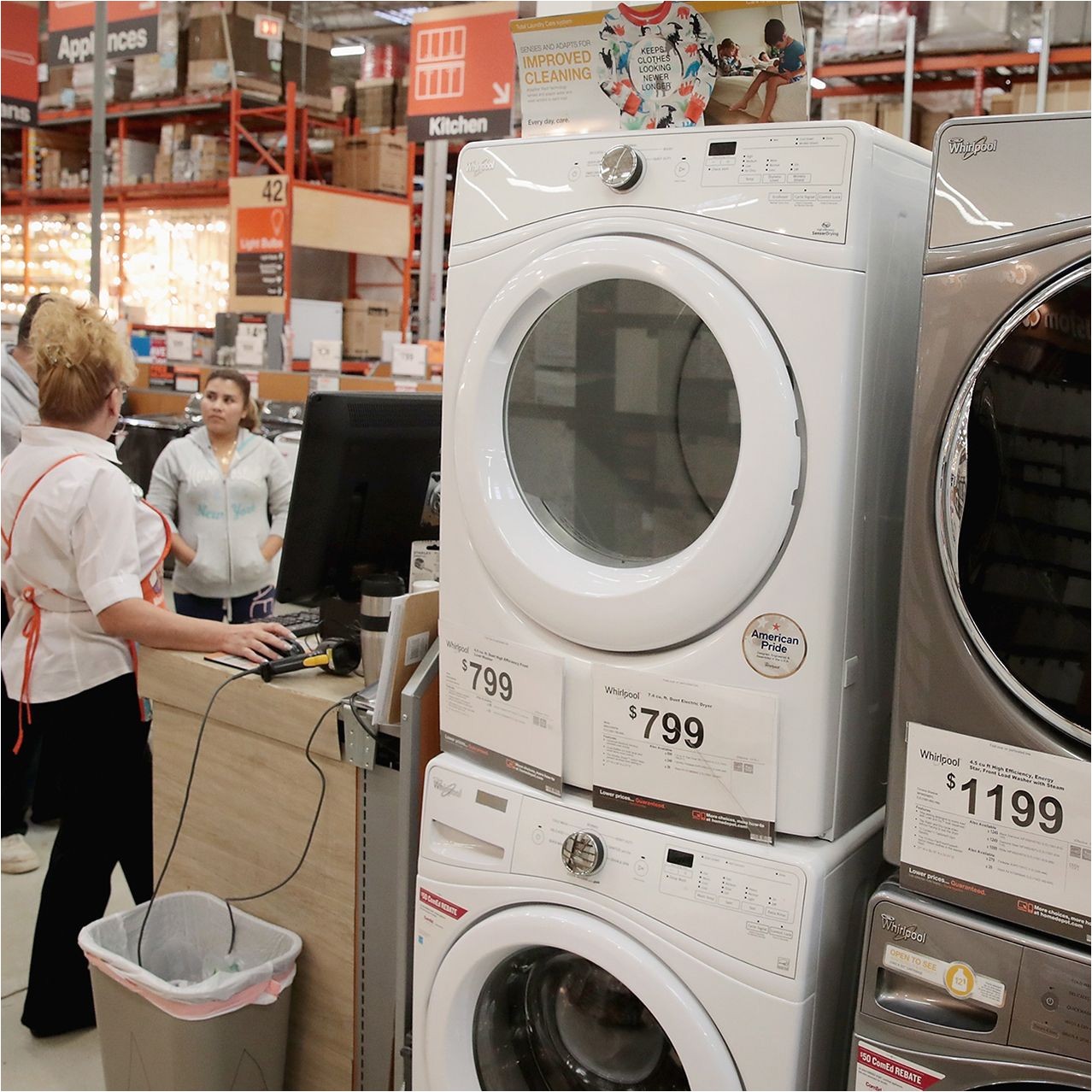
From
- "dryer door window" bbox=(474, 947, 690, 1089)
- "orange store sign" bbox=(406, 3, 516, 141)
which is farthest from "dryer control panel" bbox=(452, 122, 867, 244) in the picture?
"orange store sign" bbox=(406, 3, 516, 141)

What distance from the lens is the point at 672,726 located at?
1661 mm

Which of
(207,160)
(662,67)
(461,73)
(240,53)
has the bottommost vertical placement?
(662,67)

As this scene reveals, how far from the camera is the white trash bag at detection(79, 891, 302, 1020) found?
84.9 inches

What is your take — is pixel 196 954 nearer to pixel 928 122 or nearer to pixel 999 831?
pixel 999 831

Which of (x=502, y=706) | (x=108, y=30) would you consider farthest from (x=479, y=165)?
(x=108, y=30)

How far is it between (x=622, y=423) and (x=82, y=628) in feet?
4.74

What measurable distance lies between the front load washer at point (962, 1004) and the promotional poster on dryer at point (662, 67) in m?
1.15

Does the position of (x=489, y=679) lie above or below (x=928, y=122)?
below

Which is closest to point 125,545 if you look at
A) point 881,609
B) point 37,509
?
point 37,509

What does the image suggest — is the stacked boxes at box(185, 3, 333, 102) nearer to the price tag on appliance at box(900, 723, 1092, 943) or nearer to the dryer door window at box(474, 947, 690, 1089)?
the dryer door window at box(474, 947, 690, 1089)

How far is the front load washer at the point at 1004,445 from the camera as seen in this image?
134cm

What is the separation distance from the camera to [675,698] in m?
1.65

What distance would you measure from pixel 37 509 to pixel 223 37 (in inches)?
317

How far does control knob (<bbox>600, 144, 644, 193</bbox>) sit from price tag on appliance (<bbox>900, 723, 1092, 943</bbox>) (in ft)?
2.77
